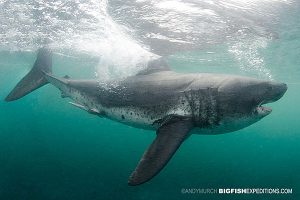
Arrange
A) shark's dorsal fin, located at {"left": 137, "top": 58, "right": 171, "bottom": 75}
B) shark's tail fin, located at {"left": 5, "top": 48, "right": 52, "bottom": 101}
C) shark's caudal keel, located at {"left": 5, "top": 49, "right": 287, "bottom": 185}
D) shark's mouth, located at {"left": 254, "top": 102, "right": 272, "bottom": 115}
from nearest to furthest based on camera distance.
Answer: shark's caudal keel, located at {"left": 5, "top": 49, "right": 287, "bottom": 185}
shark's mouth, located at {"left": 254, "top": 102, "right": 272, "bottom": 115}
shark's dorsal fin, located at {"left": 137, "top": 58, "right": 171, "bottom": 75}
shark's tail fin, located at {"left": 5, "top": 48, "right": 52, "bottom": 101}

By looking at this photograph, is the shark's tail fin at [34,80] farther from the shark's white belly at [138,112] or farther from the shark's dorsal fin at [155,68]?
the shark's dorsal fin at [155,68]

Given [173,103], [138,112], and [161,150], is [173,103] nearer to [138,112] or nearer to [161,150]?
[138,112]

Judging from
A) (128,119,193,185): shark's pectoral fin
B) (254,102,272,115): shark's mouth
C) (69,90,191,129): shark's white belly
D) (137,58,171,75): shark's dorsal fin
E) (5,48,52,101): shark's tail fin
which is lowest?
(5,48,52,101): shark's tail fin

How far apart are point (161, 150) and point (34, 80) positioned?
7.30 metres

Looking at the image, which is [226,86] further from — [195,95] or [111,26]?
[111,26]

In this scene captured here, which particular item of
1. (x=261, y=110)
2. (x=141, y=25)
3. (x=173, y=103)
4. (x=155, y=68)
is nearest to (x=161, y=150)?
(x=173, y=103)

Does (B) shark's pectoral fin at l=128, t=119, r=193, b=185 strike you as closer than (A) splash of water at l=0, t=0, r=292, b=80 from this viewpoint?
Yes

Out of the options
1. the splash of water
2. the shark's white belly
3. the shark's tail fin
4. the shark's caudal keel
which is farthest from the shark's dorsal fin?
the shark's tail fin

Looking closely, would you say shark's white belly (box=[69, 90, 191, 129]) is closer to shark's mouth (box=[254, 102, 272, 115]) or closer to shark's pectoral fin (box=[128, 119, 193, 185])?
shark's pectoral fin (box=[128, 119, 193, 185])

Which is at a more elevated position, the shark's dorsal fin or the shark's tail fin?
the shark's dorsal fin

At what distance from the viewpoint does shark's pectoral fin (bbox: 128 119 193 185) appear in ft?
15.4

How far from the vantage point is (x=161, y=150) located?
201 inches

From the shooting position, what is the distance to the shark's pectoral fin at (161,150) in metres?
4.68

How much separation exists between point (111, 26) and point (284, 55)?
46.6ft
